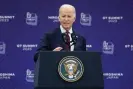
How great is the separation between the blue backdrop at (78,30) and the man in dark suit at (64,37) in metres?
3.54

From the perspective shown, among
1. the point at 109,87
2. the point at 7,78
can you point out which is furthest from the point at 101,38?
the point at 7,78

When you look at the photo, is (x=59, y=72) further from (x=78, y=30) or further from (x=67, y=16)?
(x=78, y=30)

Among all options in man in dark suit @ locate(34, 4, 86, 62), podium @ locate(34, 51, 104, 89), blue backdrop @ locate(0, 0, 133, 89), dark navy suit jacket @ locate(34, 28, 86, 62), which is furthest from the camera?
blue backdrop @ locate(0, 0, 133, 89)

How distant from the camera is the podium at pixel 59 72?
247 centimetres

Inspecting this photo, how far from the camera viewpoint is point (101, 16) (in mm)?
6551

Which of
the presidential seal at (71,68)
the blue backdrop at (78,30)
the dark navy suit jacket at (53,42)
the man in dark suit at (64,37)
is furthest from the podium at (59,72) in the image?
the blue backdrop at (78,30)

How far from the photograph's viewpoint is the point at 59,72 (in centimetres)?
248

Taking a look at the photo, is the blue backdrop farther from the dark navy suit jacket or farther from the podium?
the podium

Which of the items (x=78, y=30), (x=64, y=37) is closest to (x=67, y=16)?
(x=64, y=37)

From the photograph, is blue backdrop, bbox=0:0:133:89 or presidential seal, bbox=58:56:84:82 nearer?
presidential seal, bbox=58:56:84:82

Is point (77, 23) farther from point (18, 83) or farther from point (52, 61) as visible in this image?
point (52, 61)

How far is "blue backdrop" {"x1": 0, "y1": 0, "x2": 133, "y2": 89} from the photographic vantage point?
6.49 metres

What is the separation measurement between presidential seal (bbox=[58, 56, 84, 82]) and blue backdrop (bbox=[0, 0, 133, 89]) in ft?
13.1

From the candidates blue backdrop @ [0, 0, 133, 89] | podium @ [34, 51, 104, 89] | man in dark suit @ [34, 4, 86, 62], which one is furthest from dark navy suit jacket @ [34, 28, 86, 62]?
blue backdrop @ [0, 0, 133, 89]
